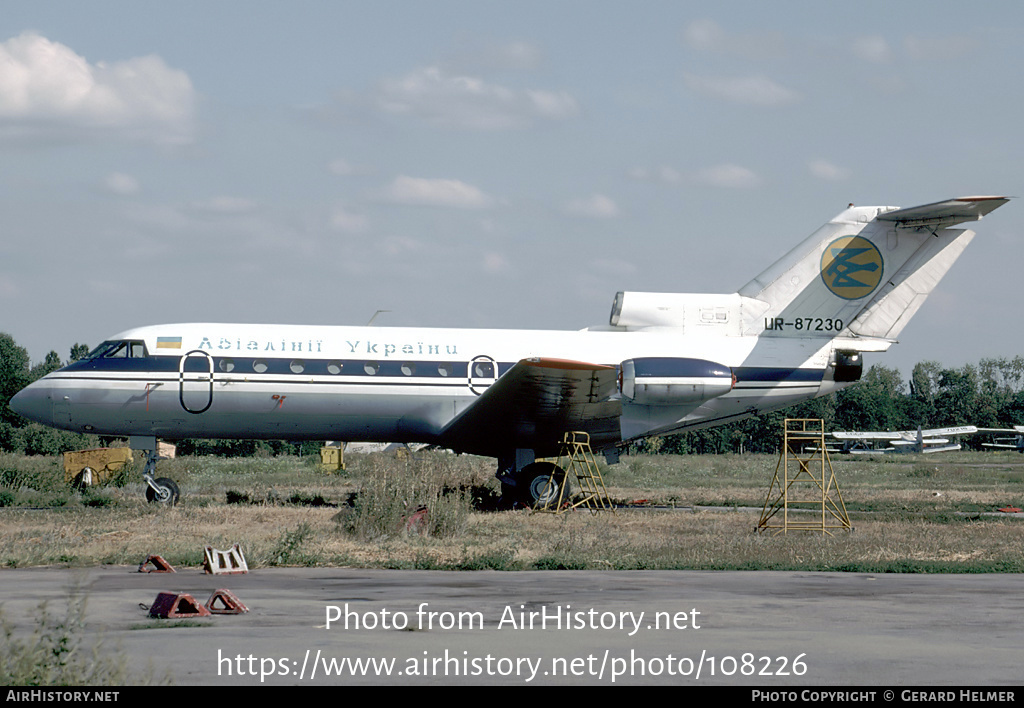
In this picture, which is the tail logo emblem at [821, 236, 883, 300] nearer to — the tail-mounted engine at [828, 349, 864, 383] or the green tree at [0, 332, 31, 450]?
the tail-mounted engine at [828, 349, 864, 383]

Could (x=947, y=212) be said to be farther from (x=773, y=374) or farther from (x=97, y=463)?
(x=97, y=463)

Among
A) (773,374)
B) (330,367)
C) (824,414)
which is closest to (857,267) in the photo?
(773,374)

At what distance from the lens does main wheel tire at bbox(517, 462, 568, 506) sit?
75.9 feet

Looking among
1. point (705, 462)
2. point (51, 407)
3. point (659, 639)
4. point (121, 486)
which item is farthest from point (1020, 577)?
point (705, 462)

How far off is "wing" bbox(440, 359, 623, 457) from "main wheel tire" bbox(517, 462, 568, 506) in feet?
2.54

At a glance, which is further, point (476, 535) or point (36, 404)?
point (36, 404)

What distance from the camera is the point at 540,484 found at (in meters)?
23.2

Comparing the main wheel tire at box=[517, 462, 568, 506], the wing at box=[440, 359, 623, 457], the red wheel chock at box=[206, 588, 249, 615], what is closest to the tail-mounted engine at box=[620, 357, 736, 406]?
the wing at box=[440, 359, 623, 457]

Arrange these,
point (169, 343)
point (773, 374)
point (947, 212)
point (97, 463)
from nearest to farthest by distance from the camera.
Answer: point (169, 343) → point (947, 212) → point (773, 374) → point (97, 463)

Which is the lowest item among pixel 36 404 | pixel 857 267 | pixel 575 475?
pixel 575 475

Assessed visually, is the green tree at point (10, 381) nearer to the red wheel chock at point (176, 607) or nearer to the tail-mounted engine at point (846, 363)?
the tail-mounted engine at point (846, 363)

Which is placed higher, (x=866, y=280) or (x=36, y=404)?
(x=866, y=280)

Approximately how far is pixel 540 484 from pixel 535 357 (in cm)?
295

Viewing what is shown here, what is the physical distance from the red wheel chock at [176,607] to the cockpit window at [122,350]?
1419cm
